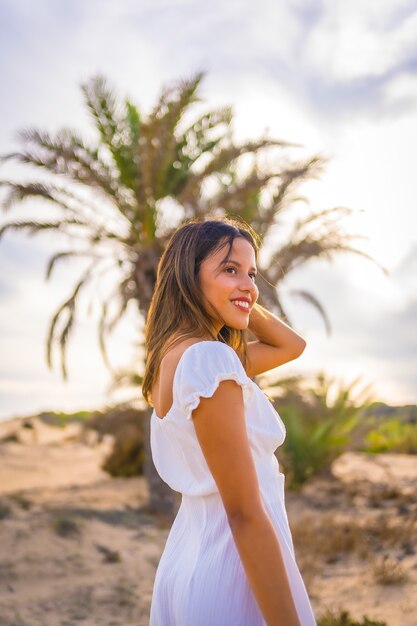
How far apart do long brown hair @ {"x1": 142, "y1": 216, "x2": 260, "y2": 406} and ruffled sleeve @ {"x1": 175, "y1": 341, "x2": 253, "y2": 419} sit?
0.17 metres

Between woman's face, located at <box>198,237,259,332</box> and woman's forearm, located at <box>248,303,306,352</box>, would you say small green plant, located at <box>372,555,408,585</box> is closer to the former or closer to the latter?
woman's forearm, located at <box>248,303,306,352</box>

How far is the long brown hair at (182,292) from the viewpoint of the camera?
194 centimetres

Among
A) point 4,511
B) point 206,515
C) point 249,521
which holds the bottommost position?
point 4,511

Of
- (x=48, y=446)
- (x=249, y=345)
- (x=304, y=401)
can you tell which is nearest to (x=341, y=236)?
(x=304, y=401)

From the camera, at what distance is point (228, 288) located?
1949 mm

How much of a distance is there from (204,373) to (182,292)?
15.5 inches

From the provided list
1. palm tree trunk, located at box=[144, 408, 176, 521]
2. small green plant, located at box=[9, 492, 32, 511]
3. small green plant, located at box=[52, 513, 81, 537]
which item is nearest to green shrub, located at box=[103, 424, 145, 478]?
palm tree trunk, located at box=[144, 408, 176, 521]

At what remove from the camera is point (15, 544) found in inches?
302

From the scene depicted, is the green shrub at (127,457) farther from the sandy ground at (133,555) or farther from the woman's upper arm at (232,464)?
the woman's upper arm at (232,464)

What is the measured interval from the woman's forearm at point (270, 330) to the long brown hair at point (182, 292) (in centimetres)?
49

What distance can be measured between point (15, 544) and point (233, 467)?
22.7 feet

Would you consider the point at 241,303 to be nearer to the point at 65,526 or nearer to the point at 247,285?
the point at 247,285

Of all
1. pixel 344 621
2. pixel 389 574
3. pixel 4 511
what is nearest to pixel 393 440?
pixel 4 511

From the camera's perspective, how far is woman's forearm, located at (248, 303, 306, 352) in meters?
2.65
